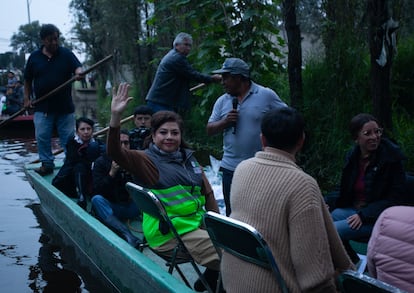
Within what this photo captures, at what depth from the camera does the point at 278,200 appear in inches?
75.9

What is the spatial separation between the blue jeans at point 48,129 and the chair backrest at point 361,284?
5282 millimetres

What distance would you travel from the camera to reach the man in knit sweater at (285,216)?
189cm

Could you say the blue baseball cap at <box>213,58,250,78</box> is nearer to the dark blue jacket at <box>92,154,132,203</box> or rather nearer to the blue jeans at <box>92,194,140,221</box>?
the dark blue jacket at <box>92,154,132,203</box>

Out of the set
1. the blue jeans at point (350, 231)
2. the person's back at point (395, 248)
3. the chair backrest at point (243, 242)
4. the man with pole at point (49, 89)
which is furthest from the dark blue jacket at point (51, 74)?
the person's back at point (395, 248)

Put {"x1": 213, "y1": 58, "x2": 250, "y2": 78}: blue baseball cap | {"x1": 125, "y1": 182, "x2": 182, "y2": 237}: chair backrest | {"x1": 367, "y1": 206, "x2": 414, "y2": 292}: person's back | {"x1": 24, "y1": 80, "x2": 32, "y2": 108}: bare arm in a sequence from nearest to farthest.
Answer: {"x1": 367, "y1": 206, "x2": 414, "y2": 292}: person's back
{"x1": 125, "y1": 182, "x2": 182, "y2": 237}: chair backrest
{"x1": 213, "y1": 58, "x2": 250, "y2": 78}: blue baseball cap
{"x1": 24, "y1": 80, "x2": 32, "y2": 108}: bare arm

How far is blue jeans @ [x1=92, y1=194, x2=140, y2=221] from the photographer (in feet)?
14.3

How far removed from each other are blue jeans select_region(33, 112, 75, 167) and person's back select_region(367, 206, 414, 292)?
524 centimetres

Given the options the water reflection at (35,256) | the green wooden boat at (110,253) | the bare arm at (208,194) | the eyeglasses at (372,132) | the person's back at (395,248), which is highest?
the eyeglasses at (372,132)

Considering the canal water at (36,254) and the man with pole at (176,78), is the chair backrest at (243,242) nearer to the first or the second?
the canal water at (36,254)

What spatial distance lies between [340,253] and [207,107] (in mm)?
7710

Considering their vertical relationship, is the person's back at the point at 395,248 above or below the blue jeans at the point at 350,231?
above

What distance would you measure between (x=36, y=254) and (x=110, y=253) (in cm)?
172

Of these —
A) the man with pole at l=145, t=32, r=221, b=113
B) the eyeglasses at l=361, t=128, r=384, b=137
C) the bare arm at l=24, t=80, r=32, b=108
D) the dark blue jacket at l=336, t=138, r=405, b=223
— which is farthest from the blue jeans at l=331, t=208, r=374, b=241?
the bare arm at l=24, t=80, r=32, b=108

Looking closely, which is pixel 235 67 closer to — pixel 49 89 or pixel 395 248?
pixel 395 248
